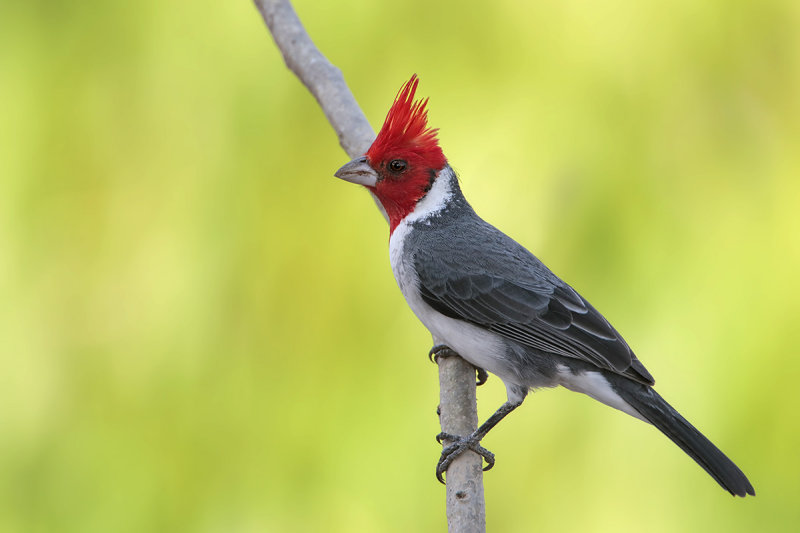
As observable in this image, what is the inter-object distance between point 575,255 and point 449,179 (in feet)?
2.21

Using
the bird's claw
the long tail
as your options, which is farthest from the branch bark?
the long tail

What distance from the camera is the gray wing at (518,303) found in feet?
7.45

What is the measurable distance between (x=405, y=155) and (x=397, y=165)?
0.04m

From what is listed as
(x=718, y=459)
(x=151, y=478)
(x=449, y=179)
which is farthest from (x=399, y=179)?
(x=151, y=478)

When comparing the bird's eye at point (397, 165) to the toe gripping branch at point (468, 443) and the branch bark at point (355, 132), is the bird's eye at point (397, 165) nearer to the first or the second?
the branch bark at point (355, 132)

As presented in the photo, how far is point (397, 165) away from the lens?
8.50 feet

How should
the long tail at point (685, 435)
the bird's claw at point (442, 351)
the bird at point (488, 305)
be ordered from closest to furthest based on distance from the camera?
the long tail at point (685, 435) < the bird at point (488, 305) < the bird's claw at point (442, 351)

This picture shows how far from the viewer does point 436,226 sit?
8.32 ft

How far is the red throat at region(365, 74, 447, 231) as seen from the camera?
2.54m

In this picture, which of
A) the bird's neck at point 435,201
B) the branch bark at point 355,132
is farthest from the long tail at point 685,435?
the bird's neck at point 435,201

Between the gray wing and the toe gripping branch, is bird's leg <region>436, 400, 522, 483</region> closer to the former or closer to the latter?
the toe gripping branch

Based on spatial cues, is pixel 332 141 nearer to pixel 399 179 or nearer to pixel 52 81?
pixel 399 179

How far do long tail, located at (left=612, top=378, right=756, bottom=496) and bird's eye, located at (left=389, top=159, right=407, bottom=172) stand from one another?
0.91 m

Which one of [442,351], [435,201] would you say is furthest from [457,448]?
[435,201]
